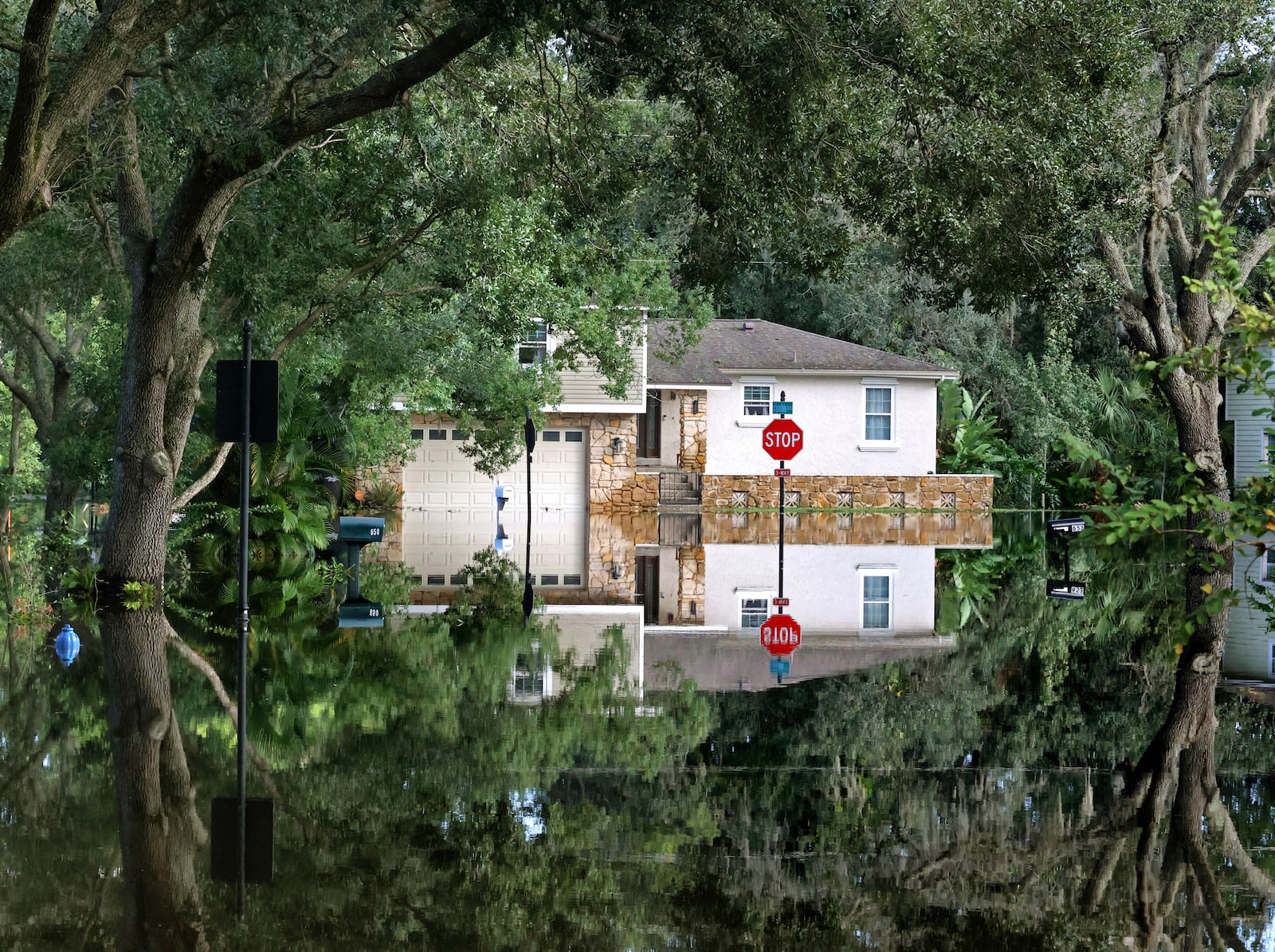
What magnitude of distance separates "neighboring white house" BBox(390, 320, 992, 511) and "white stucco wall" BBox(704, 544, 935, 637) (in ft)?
36.1

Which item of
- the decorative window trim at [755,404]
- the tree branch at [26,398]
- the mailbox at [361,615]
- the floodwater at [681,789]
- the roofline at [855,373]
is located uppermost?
the roofline at [855,373]

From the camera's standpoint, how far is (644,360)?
128 feet

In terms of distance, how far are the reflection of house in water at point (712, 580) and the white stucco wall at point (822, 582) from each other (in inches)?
1.1

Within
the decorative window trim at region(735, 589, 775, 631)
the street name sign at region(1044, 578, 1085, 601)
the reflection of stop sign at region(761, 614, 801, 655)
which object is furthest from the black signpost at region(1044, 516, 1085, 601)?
the reflection of stop sign at region(761, 614, 801, 655)

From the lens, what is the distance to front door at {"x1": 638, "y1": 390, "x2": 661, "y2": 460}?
41.5 meters

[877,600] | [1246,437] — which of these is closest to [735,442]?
[1246,437]

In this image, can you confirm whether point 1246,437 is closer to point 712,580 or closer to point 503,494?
point 503,494

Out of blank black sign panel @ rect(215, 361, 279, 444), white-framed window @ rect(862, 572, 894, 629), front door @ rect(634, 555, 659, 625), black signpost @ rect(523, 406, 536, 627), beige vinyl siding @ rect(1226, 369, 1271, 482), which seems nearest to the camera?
blank black sign panel @ rect(215, 361, 279, 444)

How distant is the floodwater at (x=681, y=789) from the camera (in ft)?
17.7

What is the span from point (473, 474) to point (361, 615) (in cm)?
2366

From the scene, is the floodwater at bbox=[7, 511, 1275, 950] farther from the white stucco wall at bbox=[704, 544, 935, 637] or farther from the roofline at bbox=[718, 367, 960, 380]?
the roofline at bbox=[718, 367, 960, 380]

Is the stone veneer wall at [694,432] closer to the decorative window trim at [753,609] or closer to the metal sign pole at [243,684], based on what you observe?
the decorative window trim at [753,609]

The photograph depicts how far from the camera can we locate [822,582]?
20.3 m

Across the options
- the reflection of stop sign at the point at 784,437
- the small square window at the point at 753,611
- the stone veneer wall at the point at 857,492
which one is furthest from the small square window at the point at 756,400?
the small square window at the point at 753,611
